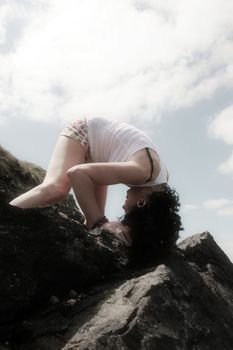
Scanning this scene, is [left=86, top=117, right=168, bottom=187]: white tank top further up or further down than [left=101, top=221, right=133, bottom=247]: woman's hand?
further up

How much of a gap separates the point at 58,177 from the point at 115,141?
91cm

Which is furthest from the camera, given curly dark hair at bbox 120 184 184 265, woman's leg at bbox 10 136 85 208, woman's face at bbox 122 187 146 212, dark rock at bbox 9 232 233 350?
woman's face at bbox 122 187 146 212

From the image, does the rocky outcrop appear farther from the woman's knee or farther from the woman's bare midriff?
the woman's bare midriff

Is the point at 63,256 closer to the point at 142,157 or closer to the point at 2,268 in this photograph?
the point at 2,268

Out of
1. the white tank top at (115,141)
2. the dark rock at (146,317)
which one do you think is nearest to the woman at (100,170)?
the white tank top at (115,141)

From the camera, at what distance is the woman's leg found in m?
5.79

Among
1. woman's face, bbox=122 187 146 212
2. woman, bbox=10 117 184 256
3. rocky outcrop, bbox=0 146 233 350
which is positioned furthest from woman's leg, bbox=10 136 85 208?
woman's face, bbox=122 187 146 212

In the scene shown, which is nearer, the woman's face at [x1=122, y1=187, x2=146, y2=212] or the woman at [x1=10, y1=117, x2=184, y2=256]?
the woman at [x1=10, y1=117, x2=184, y2=256]

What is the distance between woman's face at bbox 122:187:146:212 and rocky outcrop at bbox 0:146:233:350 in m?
0.53

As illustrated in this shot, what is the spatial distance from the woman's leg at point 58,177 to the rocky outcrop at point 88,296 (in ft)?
2.28

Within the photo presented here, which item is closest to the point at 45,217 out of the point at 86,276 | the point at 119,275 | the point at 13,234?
the point at 13,234

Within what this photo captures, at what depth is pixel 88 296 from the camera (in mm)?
4984

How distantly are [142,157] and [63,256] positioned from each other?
1.75 metres

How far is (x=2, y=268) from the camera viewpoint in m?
4.57
